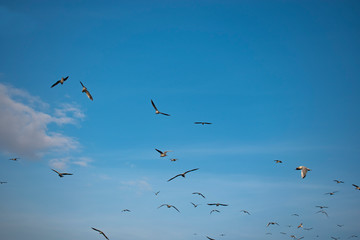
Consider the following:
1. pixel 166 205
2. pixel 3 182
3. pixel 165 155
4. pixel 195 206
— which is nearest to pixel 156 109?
pixel 165 155

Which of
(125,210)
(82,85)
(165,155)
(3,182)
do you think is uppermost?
(82,85)

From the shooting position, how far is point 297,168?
29.8 meters

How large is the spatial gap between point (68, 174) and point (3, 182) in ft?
97.0

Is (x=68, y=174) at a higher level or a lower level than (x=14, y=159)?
lower

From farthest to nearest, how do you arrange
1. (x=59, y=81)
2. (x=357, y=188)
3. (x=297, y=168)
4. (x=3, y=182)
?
(x=3, y=182) → (x=357, y=188) → (x=59, y=81) → (x=297, y=168)

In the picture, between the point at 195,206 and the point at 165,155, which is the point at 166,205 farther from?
the point at 165,155

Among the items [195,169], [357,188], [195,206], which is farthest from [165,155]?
[357,188]

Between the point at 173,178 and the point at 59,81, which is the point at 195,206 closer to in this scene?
the point at 173,178

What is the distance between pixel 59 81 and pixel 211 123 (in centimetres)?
2370

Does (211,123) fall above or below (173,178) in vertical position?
above

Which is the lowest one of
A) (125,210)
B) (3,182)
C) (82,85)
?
(125,210)

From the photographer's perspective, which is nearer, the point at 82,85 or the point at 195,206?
the point at 82,85

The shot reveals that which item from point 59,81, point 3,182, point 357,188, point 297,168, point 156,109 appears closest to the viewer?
point 297,168

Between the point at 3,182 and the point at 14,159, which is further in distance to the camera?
the point at 14,159
